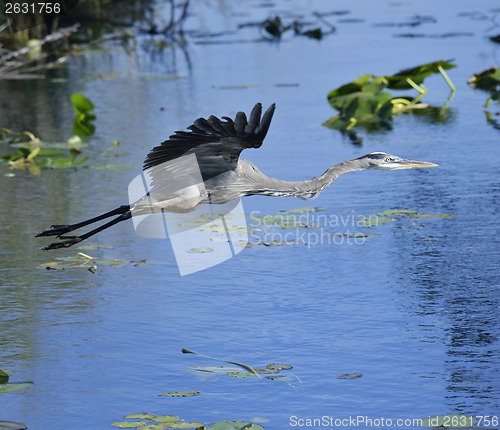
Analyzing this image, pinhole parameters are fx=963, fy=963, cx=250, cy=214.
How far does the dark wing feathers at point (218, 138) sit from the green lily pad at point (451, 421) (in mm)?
1505

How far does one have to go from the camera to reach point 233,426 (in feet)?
12.0

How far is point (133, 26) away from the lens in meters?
15.7

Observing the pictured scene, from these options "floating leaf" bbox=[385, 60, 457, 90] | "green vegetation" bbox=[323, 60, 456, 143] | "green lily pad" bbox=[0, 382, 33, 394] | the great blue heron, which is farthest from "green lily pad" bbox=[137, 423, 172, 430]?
"floating leaf" bbox=[385, 60, 457, 90]

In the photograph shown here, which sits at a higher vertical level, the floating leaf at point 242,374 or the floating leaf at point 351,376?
the floating leaf at point 242,374

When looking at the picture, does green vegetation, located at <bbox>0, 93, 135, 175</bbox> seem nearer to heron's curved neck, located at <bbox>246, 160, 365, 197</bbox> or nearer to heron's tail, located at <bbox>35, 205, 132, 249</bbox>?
heron's tail, located at <bbox>35, 205, 132, 249</bbox>

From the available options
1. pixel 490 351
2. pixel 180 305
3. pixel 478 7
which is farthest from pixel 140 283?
pixel 478 7

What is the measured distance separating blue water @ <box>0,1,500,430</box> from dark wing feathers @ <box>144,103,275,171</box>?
0.79 meters

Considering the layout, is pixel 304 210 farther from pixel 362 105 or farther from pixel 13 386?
pixel 13 386

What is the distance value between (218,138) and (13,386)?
1538mm

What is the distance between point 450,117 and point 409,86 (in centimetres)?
74

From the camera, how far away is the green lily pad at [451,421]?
3658mm

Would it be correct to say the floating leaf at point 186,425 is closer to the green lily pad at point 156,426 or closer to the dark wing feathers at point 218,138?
the green lily pad at point 156,426

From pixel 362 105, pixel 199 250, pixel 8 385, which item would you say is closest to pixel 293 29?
pixel 362 105

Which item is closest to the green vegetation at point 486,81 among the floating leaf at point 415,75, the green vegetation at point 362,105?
the floating leaf at point 415,75
